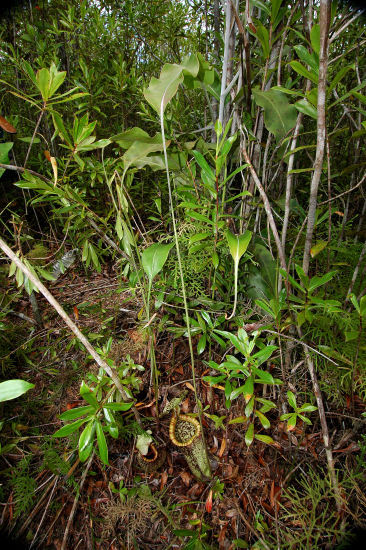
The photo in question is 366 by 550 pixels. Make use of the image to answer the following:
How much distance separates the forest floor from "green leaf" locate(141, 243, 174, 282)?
37 cm

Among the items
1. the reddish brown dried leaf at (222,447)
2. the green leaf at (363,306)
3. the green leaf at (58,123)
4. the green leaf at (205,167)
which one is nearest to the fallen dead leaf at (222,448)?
the reddish brown dried leaf at (222,447)

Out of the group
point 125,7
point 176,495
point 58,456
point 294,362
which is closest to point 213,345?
point 294,362

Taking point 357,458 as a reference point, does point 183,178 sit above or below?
above

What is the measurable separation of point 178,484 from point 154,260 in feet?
2.20

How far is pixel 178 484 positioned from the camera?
82cm

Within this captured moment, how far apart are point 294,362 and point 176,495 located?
0.52m

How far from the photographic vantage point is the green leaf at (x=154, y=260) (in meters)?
0.67

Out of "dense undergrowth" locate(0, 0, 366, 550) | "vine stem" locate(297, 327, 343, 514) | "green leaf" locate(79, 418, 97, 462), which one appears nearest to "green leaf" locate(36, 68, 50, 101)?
"dense undergrowth" locate(0, 0, 366, 550)

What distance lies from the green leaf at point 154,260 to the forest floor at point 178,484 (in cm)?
37

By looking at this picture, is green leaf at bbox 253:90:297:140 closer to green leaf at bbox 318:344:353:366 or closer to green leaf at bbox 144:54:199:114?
green leaf at bbox 144:54:199:114

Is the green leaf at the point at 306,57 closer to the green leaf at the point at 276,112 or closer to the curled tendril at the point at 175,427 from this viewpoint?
the green leaf at the point at 276,112

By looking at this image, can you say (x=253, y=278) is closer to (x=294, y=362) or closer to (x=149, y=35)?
(x=294, y=362)

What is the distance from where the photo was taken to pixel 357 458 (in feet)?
2.24

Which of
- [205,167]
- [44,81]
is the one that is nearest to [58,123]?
[44,81]
